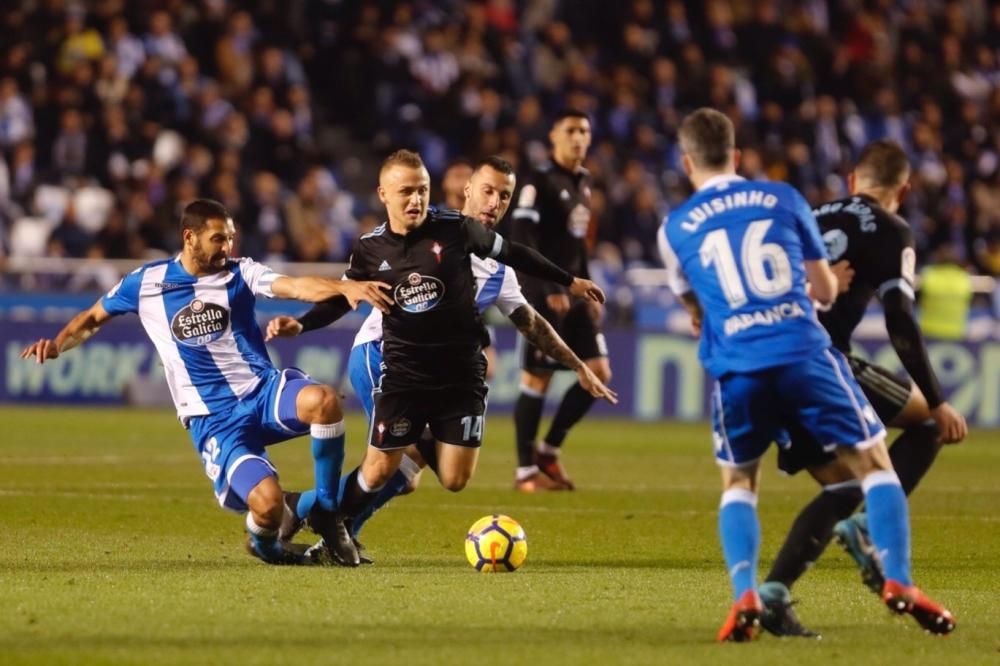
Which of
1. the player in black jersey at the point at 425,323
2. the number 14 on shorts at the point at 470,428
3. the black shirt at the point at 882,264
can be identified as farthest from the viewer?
the number 14 on shorts at the point at 470,428

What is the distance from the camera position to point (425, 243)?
27.4 feet

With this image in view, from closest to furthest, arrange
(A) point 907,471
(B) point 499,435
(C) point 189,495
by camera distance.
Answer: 1. (A) point 907,471
2. (C) point 189,495
3. (B) point 499,435

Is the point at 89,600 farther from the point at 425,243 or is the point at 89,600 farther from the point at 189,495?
the point at 189,495

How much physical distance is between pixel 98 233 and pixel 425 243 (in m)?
12.8

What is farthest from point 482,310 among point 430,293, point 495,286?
point 430,293

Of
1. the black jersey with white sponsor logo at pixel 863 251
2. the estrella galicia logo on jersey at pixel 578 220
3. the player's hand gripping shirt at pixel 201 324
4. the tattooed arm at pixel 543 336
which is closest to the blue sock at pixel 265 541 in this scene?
the player's hand gripping shirt at pixel 201 324

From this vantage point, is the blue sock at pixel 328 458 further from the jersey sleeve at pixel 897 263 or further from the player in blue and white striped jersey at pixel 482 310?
the jersey sleeve at pixel 897 263

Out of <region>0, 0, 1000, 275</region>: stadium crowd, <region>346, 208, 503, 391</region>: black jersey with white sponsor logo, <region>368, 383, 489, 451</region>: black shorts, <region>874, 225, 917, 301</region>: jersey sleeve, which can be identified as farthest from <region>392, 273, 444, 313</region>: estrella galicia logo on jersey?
<region>0, 0, 1000, 275</region>: stadium crowd

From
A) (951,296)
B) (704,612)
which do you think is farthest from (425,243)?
(951,296)

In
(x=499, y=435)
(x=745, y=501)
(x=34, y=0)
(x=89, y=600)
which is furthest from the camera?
(x=34, y=0)

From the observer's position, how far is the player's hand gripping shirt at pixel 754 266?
635cm

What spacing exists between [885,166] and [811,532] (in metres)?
1.62

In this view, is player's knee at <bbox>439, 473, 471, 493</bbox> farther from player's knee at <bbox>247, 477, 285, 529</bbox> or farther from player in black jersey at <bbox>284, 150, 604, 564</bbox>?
player's knee at <bbox>247, 477, 285, 529</bbox>

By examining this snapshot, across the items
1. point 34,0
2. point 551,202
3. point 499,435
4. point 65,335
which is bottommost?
point 499,435
